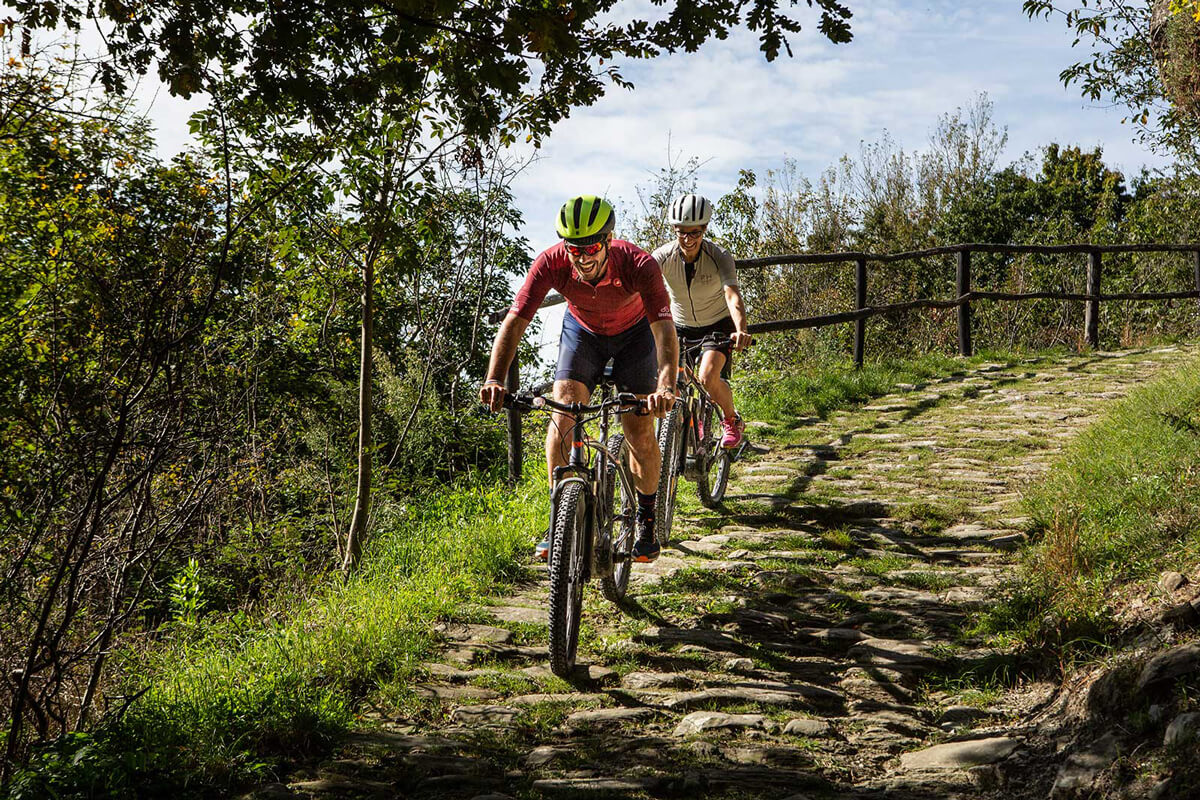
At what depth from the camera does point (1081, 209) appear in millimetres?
30156

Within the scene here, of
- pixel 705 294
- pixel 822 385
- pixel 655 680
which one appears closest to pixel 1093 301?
pixel 822 385

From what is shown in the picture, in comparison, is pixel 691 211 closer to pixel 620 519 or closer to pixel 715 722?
pixel 620 519

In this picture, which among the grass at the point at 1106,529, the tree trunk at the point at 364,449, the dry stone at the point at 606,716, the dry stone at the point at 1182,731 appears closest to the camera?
the dry stone at the point at 1182,731

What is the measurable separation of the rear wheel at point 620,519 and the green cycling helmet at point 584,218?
1.11 metres

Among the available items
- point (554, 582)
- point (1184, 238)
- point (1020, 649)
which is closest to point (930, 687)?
point (1020, 649)

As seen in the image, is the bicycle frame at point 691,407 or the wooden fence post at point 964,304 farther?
the wooden fence post at point 964,304

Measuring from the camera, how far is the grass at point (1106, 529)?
455 centimetres

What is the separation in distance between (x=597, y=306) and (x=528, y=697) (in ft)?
6.82

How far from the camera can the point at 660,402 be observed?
15.4 feet

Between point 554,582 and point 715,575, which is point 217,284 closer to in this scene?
point 554,582

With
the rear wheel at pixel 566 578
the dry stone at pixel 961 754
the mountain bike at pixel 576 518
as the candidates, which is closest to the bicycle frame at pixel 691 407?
the mountain bike at pixel 576 518

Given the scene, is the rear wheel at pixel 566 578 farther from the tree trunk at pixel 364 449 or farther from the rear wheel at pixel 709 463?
the tree trunk at pixel 364 449

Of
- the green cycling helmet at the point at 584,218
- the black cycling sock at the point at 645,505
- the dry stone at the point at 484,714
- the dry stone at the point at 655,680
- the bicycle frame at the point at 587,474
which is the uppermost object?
the green cycling helmet at the point at 584,218

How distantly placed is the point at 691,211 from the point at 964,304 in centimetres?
837
